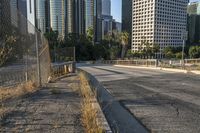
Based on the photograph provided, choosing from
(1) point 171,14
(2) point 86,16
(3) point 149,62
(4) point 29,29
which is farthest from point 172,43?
(4) point 29,29

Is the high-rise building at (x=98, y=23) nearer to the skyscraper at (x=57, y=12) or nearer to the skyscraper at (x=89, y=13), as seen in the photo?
the skyscraper at (x=89, y=13)

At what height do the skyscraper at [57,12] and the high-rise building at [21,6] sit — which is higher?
the skyscraper at [57,12]

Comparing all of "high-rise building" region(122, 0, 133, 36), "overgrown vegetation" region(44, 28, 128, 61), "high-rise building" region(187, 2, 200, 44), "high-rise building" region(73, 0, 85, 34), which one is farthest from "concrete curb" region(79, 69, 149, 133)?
"high-rise building" region(122, 0, 133, 36)

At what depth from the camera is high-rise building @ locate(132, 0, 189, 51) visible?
6344 inches

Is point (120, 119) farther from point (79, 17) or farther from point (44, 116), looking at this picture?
point (79, 17)

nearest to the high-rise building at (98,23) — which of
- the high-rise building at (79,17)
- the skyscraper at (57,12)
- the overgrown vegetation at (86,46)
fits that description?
the high-rise building at (79,17)

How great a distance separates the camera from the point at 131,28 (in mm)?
176375

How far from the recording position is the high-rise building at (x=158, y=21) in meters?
161

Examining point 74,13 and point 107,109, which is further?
point 74,13

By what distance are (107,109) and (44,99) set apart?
1.83 metres

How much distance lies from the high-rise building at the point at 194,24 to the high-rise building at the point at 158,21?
Answer: 24.8ft

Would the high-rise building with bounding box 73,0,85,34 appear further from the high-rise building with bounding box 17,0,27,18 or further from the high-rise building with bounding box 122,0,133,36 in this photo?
the high-rise building with bounding box 17,0,27,18

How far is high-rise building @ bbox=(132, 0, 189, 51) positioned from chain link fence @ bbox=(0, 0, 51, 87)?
14824cm

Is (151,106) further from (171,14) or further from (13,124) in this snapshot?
(171,14)
